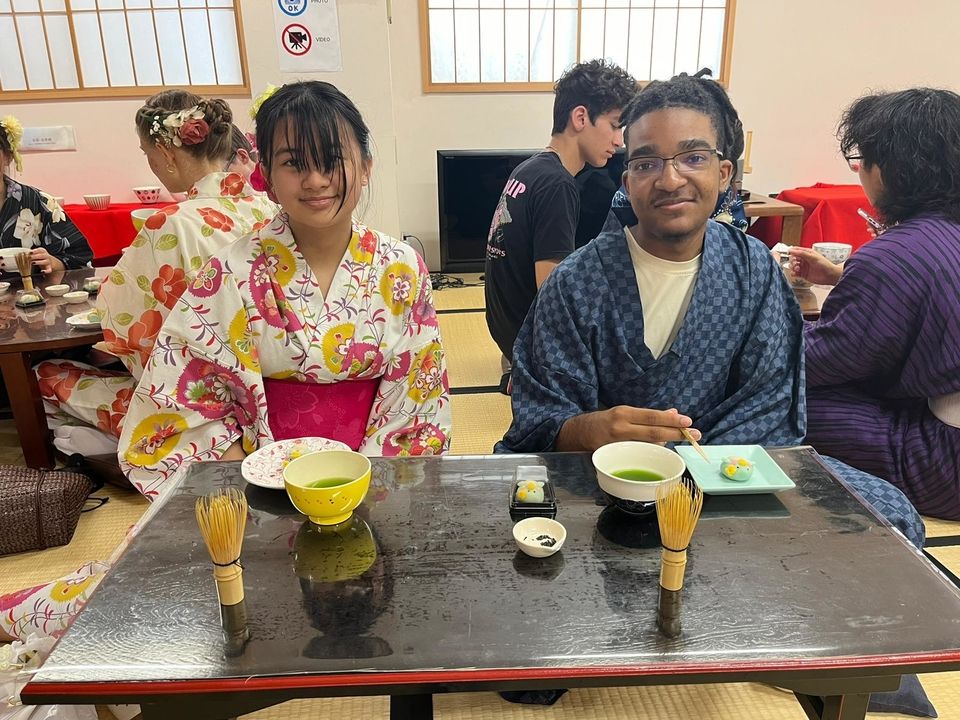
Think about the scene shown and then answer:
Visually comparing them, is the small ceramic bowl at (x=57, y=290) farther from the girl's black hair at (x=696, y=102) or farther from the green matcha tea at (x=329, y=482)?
the girl's black hair at (x=696, y=102)

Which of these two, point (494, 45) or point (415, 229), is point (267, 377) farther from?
point (494, 45)

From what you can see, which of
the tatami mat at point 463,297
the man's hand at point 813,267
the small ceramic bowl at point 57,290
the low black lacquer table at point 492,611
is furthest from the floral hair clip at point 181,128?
the tatami mat at point 463,297

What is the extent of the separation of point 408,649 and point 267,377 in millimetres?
1029

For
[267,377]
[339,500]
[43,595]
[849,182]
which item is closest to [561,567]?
[339,500]

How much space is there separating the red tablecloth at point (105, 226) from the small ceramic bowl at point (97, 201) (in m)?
0.03

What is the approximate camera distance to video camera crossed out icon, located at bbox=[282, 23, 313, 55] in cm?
432

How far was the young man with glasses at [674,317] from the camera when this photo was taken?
5.25 feet

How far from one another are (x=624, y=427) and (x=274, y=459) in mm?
697

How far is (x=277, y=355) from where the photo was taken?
5.59 feet

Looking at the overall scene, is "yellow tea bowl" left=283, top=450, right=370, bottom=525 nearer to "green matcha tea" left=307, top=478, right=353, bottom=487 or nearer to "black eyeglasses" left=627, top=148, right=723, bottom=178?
"green matcha tea" left=307, top=478, right=353, bottom=487

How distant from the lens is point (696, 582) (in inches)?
39.8

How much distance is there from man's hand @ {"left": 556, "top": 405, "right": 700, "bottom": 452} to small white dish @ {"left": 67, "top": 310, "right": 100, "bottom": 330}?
195 centimetres

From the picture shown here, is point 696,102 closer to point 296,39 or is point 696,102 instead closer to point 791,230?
point 296,39

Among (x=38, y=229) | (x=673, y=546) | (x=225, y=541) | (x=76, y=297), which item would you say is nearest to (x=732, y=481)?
(x=673, y=546)
